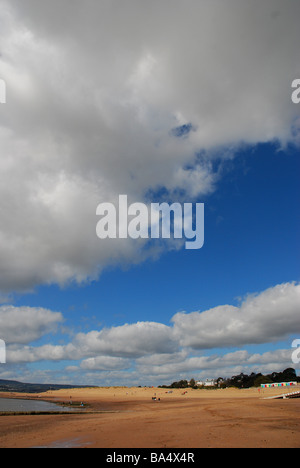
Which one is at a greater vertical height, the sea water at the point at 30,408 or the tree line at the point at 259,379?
the sea water at the point at 30,408

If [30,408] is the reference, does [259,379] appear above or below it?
below

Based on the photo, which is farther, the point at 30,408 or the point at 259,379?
the point at 259,379

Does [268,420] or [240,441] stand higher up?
[240,441]

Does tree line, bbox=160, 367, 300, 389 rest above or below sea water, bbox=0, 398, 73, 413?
below

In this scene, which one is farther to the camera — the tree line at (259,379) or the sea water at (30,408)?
the tree line at (259,379)

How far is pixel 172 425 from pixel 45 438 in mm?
9114
